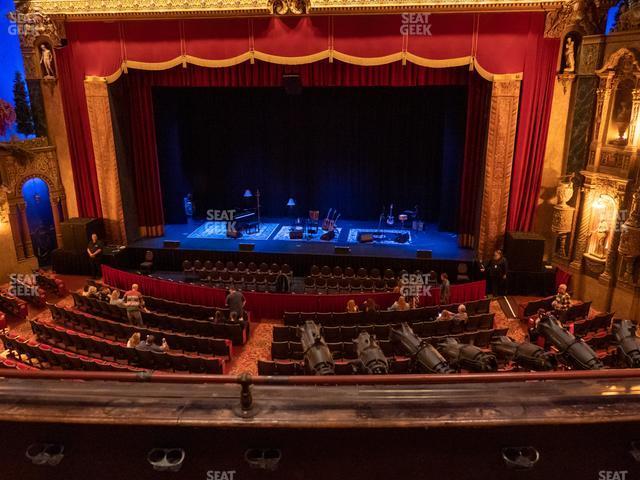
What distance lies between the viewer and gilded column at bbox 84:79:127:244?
598 inches

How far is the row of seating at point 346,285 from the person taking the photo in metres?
13.4

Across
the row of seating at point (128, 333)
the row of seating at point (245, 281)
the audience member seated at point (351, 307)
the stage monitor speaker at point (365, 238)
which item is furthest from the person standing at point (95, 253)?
the audience member seated at point (351, 307)

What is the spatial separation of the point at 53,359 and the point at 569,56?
13.3 meters

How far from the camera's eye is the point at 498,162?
1389 cm

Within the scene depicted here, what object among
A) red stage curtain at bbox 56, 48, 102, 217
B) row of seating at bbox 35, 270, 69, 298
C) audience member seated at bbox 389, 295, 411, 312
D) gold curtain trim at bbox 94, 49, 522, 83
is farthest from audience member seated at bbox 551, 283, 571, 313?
red stage curtain at bbox 56, 48, 102, 217

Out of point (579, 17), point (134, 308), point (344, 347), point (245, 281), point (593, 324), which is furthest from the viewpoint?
point (245, 281)

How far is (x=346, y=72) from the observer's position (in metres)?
14.7

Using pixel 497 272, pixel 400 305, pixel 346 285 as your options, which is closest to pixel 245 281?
pixel 346 285

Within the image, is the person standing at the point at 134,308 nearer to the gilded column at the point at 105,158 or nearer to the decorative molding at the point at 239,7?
the gilded column at the point at 105,158

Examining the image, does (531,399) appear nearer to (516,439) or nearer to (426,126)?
(516,439)

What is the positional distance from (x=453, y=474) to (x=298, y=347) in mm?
6696

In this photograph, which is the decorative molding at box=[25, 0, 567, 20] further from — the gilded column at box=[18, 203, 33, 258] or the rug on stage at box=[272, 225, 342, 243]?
the rug on stage at box=[272, 225, 342, 243]

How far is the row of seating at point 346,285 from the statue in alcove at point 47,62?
32.1 ft

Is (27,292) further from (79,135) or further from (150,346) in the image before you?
(150,346)
